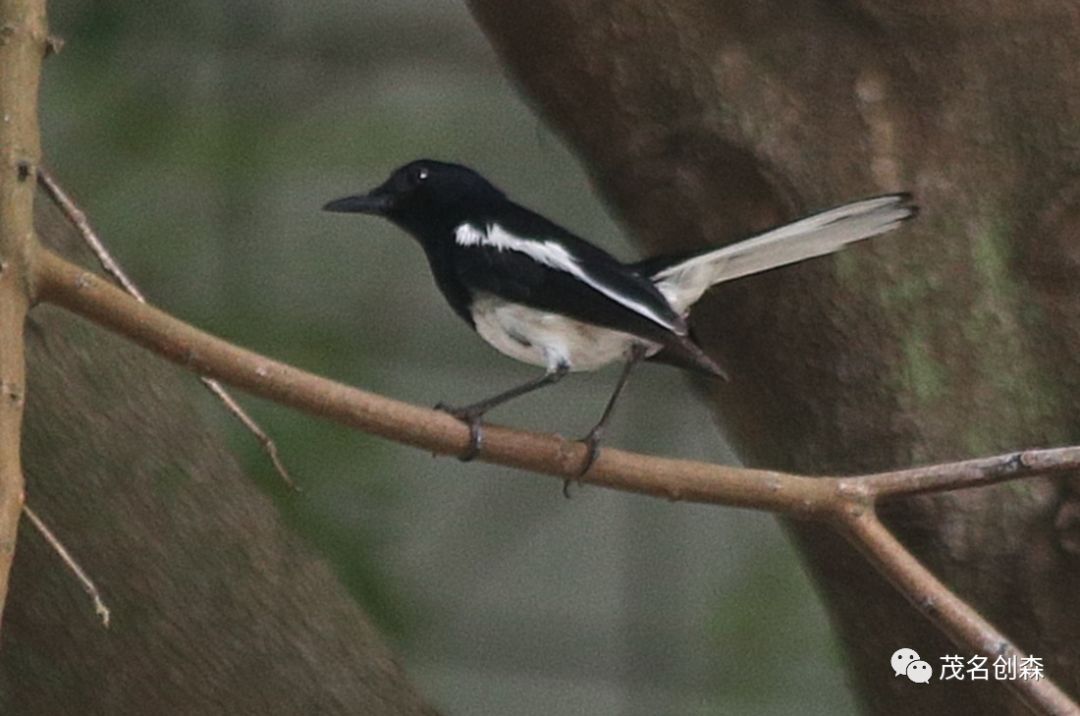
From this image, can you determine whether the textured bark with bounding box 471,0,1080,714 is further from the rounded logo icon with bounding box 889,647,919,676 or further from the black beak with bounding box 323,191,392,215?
the black beak with bounding box 323,191,392,215

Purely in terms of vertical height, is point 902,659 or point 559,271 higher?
point 559,271

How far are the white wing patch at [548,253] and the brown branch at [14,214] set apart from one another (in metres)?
0.28

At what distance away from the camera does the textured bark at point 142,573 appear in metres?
1.10

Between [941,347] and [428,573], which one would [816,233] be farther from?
[428,573]

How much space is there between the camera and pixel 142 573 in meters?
1.12

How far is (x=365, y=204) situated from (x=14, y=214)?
32 centimetres

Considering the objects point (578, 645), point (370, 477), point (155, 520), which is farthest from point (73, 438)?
point (578, 645)

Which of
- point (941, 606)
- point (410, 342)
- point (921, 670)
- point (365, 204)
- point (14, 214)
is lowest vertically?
point (410, 342)

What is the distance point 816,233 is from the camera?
0.92 metres

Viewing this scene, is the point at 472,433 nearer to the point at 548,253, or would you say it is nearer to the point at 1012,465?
the point at 548,253

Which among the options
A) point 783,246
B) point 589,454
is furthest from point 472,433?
point 783,246

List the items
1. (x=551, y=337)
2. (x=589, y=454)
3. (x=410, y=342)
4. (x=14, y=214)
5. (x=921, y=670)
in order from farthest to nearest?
(x=410, y=342), (x=921, y=670), (x=551, y=337), (x=589, y=454), (x=14, y=214)

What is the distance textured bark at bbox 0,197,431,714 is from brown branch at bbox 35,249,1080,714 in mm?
304

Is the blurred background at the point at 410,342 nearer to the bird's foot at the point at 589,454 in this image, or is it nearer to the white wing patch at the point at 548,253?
the white wing patch at the point at 548,253
